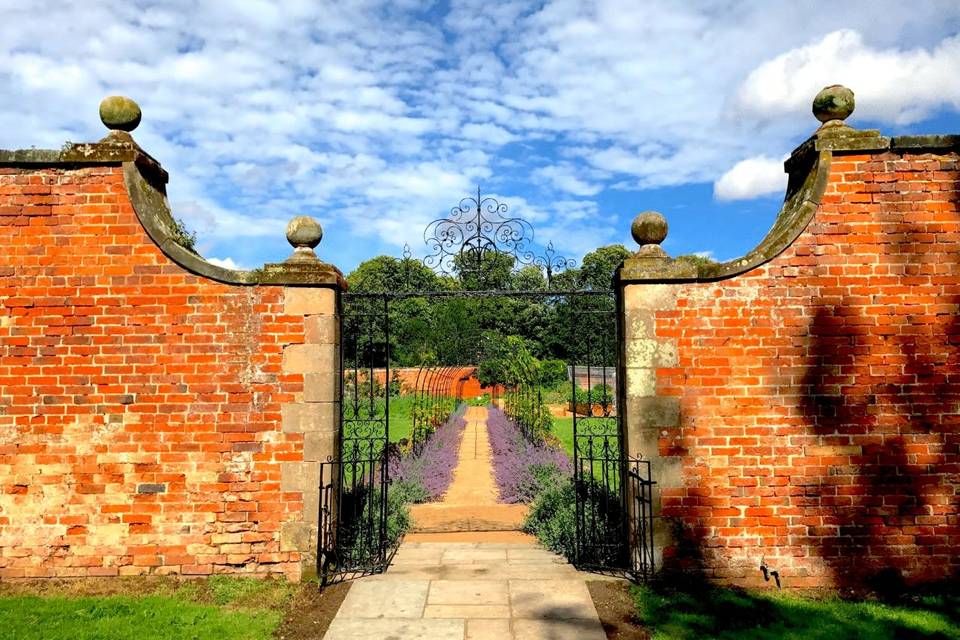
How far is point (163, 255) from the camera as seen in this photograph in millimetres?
5648

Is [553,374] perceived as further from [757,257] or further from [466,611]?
[466,611]

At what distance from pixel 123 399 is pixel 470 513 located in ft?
16.4

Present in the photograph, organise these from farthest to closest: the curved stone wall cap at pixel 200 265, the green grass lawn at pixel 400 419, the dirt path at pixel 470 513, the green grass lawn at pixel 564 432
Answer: the green grass lawn at pixel 400 419
the green grass lawn at pixel 564 432
the dirt path at pixel 470 513
the curved stone wall cap at pixel 200 265

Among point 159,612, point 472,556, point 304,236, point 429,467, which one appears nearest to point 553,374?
point 429,467

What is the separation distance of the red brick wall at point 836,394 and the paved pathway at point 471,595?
1206 millimetres

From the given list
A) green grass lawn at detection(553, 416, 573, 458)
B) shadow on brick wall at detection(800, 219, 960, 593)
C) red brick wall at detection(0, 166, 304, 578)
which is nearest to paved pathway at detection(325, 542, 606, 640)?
red brick wall at detection(0, 166, 304, 578)

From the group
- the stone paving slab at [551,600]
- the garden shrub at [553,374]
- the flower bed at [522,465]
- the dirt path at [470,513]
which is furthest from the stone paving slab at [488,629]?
the garden shrub at [553,374]

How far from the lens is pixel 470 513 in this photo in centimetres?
890

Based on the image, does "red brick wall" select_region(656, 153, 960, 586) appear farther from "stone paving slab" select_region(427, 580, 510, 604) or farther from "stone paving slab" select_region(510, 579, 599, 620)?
"stone paving slab" select_region(427, 580, 510, 604)

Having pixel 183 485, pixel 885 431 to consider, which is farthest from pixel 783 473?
pixel 183 485

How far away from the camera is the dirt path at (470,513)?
761cm

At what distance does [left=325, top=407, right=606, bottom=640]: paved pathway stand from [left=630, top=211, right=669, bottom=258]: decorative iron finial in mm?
3141

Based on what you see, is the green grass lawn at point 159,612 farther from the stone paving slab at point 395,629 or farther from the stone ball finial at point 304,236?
the stone ball finial at point 304,236

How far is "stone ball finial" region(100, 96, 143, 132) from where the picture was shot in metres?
5.70
